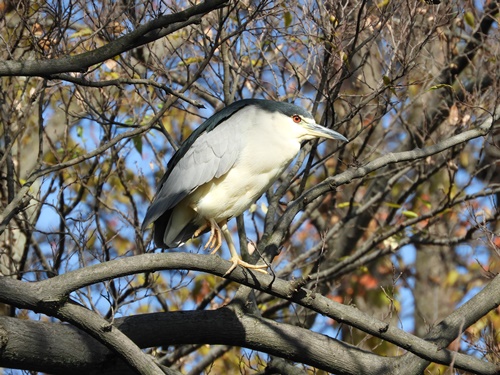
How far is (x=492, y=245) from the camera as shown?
4.19 m

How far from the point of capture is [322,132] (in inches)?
184

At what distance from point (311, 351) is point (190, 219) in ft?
4.25

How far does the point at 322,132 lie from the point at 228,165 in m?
0.61

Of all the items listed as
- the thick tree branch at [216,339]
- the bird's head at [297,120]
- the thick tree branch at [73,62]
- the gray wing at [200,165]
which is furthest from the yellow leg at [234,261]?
the thick tree branch at [73,62]

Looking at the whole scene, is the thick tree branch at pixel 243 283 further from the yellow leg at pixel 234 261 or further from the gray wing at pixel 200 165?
the gray wing at pixel 200 165

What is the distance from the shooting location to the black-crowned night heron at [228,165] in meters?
4.57

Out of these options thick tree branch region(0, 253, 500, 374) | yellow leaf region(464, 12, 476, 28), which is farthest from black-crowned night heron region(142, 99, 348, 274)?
yellow leaf region(464, 12, 476, 28)

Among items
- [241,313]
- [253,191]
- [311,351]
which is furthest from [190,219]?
[311,351]

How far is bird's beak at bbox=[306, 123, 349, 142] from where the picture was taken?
4.62 metres

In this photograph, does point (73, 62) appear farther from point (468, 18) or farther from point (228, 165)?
point (468, 18)

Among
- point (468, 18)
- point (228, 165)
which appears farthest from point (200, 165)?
point (468, 18)

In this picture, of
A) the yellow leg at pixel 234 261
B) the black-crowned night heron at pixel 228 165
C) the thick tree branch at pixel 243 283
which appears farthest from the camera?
the black-crowned night heron at pixel 228 165

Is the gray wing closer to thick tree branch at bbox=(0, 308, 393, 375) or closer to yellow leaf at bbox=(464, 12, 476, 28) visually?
thick tree branch at bbox=(0, 308, 393, 375)

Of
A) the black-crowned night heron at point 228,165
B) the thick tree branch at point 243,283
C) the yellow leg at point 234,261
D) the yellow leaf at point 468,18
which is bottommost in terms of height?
the thick tree branch at point 243,283
